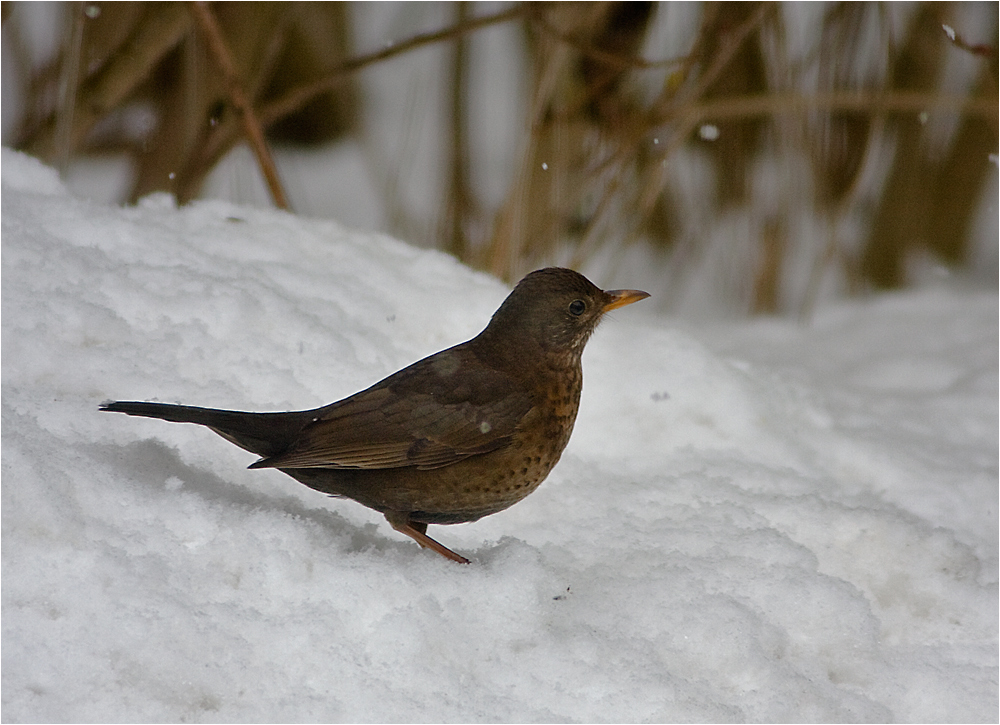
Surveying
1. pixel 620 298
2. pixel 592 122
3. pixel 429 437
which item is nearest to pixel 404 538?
pixel 429 437

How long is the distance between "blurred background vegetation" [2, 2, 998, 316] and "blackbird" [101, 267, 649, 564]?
1.59m

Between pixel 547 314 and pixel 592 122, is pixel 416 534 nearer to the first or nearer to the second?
pixel 547 314

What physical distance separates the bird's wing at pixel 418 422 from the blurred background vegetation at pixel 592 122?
5.23 ft

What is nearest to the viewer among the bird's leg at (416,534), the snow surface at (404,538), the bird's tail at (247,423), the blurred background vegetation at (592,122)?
the snow surface at (404,538)

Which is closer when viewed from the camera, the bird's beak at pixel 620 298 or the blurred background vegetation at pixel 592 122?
the bird's beak at pixel 620 298

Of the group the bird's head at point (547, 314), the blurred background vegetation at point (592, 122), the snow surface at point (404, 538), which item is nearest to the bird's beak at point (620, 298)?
the bird's head at point (547, 314)

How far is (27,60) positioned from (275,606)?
3.91 metres

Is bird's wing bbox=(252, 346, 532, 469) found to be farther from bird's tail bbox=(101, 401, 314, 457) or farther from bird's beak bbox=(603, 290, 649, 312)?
bird's beak bbox=(603, 290, 649, 312)

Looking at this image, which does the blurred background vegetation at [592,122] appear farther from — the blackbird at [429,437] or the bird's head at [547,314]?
the blackbird at [429,437]

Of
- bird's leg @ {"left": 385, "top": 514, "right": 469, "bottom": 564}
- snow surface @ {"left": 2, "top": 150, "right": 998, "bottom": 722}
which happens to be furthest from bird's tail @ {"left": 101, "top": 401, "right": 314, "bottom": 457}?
bird's leg @ {"left": 385, "top": 514, "right": 469, "bottom": 564}

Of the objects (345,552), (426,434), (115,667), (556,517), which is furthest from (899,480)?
(115,667)

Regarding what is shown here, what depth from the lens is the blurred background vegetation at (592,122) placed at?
4.03 m

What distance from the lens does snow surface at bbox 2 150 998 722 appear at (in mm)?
1903

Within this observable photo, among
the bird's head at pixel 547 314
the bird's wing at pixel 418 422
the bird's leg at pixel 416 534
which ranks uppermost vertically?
the bird's head at pixel 547 314
